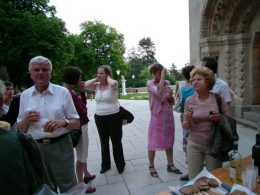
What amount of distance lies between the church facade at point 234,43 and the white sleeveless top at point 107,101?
5059mm

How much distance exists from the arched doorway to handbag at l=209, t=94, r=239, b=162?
6.34 meters

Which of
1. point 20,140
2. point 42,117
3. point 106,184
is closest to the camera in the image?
point 20,140

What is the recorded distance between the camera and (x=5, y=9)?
19797 millimetres

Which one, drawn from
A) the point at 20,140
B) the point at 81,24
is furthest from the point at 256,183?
the point at 81,24

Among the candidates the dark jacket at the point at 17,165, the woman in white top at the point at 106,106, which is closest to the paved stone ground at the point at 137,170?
the woman in white top at the point at 106,106

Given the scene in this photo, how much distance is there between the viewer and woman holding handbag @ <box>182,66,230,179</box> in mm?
2826

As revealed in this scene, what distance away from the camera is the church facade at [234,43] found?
8234mm

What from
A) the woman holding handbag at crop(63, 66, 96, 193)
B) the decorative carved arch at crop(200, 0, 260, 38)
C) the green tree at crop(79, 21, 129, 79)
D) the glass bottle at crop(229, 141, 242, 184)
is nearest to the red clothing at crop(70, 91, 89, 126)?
the woman holding handbag at crop(63, 66, 96, 193)

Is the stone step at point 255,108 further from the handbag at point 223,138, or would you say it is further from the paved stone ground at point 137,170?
the handbag at point 223,138

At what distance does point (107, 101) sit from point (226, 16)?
5.79 meters

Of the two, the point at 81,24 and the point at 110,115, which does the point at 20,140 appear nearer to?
the point at 110,115

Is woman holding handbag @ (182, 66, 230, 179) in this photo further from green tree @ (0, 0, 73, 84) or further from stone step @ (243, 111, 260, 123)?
green tree @ (0, 0, 73, 84)

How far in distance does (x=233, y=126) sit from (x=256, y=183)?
75 centimetres

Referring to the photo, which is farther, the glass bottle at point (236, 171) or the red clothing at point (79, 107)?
the red clothing at point (79, 107)
